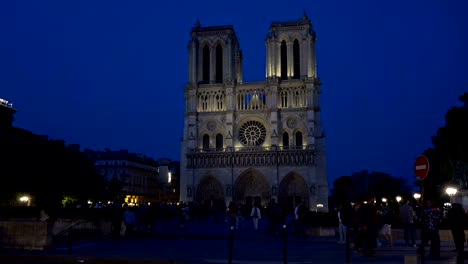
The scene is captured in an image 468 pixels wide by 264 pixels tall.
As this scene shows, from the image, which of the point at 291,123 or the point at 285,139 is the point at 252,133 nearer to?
the point at 285,139

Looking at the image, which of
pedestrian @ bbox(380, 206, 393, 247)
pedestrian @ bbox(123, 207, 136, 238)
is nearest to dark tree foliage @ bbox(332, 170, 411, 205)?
pedestrian @ bbox(123, 207, 136, 238)

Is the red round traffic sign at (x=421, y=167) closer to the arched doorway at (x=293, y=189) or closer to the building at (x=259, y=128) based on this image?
the building at (x=259, y=128)

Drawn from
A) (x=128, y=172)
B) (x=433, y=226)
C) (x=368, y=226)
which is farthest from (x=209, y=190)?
(x=433, y=226)

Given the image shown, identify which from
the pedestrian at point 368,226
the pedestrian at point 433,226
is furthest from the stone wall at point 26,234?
the pedestrian at point 433,226

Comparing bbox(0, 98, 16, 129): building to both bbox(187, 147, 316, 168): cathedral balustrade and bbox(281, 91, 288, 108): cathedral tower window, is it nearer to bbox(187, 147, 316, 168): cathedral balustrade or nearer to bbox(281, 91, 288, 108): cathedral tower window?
bbox(187, 147, 316, 168): cathedral balustrade

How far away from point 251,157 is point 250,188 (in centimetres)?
379

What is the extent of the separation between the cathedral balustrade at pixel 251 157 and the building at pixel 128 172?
72.6ft

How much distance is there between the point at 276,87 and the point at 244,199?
13296 millimetres

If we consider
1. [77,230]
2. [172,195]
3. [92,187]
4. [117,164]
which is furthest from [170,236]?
[172,195]

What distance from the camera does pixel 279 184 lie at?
58812 mm

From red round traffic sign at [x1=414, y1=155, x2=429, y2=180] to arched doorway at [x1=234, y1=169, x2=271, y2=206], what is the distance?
49.2m

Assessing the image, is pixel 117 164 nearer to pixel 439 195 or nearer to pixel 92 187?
pixel 92 187

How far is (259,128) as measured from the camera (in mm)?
61750

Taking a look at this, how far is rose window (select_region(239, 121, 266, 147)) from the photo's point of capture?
61.4 m
